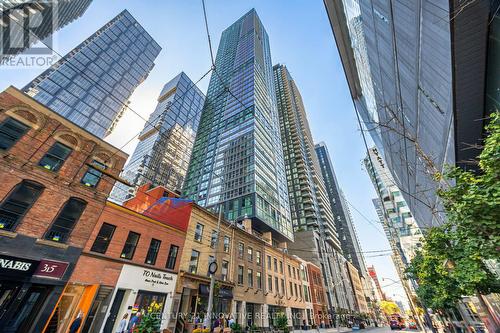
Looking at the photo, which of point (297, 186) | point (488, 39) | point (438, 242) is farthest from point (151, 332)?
point (297, 186)

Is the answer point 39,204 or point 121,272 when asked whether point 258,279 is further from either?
point 39,204

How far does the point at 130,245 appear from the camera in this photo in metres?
16.0

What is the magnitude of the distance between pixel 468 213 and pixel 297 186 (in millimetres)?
78781

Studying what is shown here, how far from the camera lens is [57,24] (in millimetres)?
108438

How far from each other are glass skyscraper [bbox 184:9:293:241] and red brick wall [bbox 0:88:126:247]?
64.2 feet

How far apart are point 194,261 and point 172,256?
2630 millimetres

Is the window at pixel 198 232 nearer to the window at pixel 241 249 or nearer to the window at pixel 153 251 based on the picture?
the window at pixel 153 251

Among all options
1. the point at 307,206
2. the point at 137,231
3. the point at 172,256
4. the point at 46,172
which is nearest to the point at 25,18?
the point at 46,172

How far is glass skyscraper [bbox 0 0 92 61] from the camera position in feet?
218

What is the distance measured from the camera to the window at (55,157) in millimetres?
13547

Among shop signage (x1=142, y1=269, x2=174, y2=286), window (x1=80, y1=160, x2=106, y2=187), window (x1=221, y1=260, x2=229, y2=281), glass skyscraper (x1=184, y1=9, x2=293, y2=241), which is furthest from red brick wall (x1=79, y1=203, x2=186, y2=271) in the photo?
glass skyscraper (x1=184, y1=9, x2=293, y2=241)

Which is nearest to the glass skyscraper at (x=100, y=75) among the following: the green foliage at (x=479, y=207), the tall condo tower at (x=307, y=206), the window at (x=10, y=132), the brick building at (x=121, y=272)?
the window at (x=10, y=132)

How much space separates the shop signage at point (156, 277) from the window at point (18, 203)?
8547 millimetres

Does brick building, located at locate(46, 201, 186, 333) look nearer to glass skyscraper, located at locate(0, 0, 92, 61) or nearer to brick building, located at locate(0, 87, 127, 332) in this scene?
brick building, located at locate(0, 87, 127, 332)
